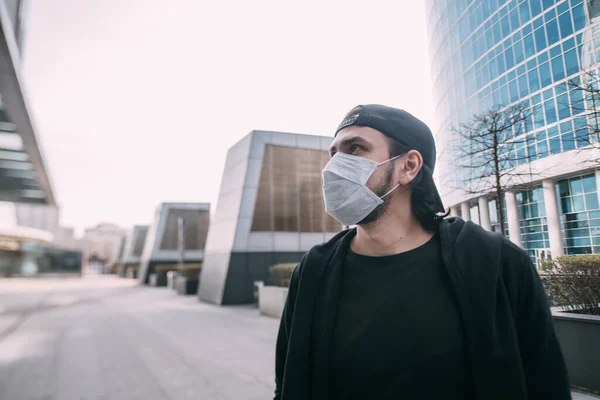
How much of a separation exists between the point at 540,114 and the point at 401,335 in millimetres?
8749

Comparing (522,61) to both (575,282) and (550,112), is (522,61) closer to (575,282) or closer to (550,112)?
(550,112)

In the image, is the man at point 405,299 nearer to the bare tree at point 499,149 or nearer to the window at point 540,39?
the bare tree at point 499,149

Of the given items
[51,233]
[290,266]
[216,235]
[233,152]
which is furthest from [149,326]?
[51,233]

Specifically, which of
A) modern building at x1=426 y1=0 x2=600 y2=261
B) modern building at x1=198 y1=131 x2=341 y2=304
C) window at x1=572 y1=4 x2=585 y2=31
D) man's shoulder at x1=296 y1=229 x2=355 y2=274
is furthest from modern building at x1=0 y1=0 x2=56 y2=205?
window at x1=572 y1=4 x2=585 y2=31

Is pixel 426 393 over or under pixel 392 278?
under

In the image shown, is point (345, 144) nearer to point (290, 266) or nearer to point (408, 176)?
point (408, 176)

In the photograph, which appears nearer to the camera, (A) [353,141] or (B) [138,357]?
(A) [353,141]

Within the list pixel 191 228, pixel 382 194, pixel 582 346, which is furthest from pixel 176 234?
pixel 382 194

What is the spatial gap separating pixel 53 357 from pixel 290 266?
7.54 m

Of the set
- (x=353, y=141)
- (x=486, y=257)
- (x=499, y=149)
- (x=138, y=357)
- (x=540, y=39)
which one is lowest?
(x=138, y=357)

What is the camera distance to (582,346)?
4.82m

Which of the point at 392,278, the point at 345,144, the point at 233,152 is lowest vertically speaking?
the point at 392,278

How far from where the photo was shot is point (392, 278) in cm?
164

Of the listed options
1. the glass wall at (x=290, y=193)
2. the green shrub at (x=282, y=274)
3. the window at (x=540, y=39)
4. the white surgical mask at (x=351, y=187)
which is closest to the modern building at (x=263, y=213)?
the glass wall at (x=290, y=193)
